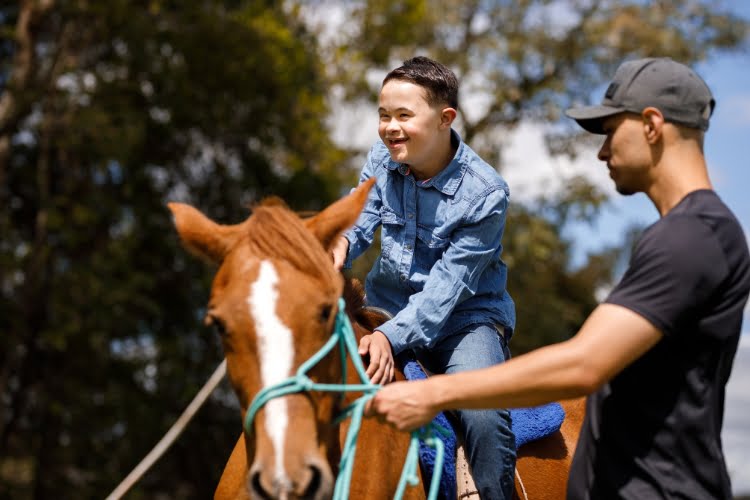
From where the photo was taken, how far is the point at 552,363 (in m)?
2.67

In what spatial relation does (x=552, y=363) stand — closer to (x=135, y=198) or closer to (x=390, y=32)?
(x=135, y=198)

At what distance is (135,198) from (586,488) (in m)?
14.1

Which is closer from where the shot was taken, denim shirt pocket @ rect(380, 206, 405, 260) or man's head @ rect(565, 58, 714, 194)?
man's head @ rect(565, 58, 714, 194)

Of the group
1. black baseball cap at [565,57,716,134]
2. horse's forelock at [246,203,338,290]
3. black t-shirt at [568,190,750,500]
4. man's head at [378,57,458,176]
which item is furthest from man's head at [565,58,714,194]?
man's head at [378,57,458,176]

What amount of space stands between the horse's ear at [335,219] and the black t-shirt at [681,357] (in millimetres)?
996

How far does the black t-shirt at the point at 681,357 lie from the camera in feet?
8.61

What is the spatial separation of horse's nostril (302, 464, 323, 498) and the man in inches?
10.5

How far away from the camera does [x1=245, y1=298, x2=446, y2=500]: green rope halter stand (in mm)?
2857

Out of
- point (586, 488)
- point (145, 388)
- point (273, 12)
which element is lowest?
point (145, 388)

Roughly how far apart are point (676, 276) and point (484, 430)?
144 centimetres

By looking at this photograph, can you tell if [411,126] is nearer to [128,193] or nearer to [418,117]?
[418,117]

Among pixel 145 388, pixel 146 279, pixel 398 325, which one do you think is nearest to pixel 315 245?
pixel 398 325

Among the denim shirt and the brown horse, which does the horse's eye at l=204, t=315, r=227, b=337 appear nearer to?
the brown horse

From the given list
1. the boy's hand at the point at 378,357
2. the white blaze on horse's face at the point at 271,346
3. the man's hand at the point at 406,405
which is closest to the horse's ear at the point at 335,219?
the white blaze on horse's face at the point at 271,346
